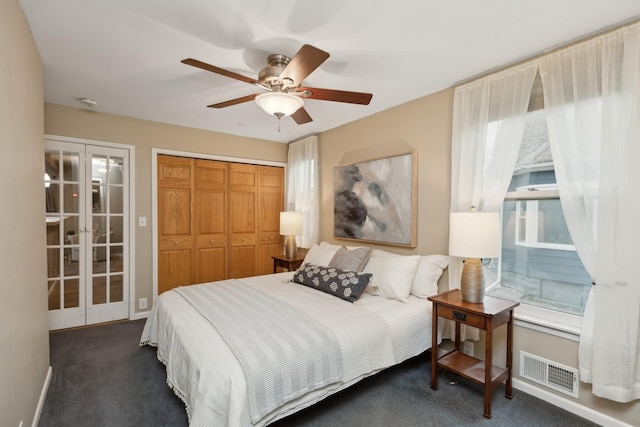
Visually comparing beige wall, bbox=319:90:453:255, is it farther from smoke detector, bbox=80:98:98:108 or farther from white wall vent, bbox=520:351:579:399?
smoke detector, bbox=80:98:98:108

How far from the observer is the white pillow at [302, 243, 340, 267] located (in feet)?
11.0

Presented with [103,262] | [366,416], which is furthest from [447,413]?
[103,262]

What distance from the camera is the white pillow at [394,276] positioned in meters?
2.64

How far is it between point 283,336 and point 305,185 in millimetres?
2824

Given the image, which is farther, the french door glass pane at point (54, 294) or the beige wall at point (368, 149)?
the french door glass pane at point (54, 294)

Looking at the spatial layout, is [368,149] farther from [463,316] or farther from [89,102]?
[89,102]

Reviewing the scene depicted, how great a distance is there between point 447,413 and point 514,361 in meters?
0.72

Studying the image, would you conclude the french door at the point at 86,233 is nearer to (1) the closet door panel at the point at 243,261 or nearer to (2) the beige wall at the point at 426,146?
(1) the closet door panel at the point at 243,261

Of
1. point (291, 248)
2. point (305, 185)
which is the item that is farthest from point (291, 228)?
point (305, 185)

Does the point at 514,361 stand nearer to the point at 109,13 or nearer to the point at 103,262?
the point at 109,13

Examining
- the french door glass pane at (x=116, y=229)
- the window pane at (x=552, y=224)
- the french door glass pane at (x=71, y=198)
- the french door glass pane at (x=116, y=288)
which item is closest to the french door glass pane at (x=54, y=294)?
the french door glass pane at (x=116, y=288)

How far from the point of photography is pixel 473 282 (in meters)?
2.18

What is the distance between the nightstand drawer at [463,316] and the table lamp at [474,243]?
0.13 meters

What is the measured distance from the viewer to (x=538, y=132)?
2.25 metres
